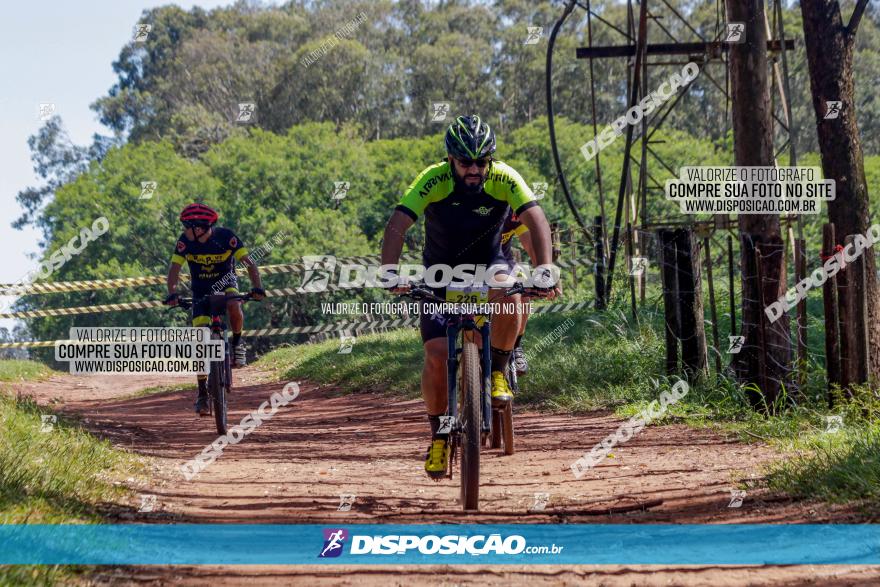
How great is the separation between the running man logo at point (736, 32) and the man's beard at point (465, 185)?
16.5 ft

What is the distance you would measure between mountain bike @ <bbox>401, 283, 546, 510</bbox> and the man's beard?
2.13ft

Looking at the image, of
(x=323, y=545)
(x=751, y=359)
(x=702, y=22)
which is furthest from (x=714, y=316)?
(x=702, y=22)

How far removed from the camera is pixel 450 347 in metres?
6.25

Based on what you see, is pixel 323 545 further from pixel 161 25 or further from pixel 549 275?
pixel 161 25

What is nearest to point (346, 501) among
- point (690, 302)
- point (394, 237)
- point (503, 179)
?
point (394, 237)

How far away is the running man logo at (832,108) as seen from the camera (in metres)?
9.39

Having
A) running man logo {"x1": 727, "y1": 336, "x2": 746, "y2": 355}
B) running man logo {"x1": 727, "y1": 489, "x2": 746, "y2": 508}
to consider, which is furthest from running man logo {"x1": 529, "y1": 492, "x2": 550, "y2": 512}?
running man logo {"x1": 727, "y1": 336, "x2": 746, "y2": 355}

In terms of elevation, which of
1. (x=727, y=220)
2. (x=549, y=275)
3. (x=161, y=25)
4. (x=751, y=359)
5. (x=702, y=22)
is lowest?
(x=751, y=359)

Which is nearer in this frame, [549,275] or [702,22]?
[549,275]

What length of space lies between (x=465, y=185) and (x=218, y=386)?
14.9 ft

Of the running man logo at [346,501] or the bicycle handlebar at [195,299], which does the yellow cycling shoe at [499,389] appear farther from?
the bicycle handlebar at [195,299]

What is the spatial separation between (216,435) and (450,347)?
525 cm

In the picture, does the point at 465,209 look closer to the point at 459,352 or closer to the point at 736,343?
the point at 459,352

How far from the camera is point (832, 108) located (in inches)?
370
